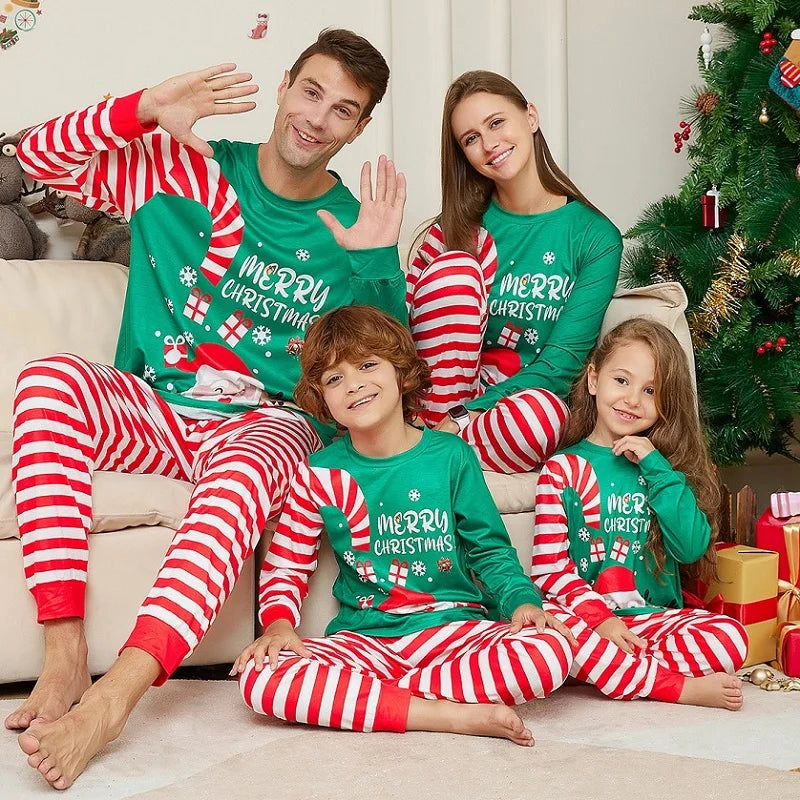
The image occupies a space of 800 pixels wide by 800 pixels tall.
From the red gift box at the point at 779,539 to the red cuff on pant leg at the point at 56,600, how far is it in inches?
49.0

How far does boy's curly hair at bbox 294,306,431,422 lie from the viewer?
5.82 ft

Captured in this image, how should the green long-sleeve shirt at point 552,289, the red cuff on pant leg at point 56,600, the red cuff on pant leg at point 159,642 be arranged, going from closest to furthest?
1. the red cuff on pant leg at point 159,642
2. the red cuff on pant leg at point 56,600
3. the green long-sleeve shirt at point 552,289

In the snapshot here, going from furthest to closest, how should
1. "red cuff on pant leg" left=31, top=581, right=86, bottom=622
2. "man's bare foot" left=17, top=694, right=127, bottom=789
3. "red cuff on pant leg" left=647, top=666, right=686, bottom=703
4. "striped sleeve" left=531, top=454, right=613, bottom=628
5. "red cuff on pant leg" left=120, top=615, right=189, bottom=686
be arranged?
"striped sleeve" left=531, top=454, right=613, bottom=628 → "red cuff on pant leg" left=647, top=666, right=686, bottom=703 → "red cuff on pant leg" left=31, top=581, right=86, bottom=622 → "red cuff on pant leg" left=120, top=615, right=189, bottom=686 → "man's bare foot" left=17, top=694, right=127, bottom=789

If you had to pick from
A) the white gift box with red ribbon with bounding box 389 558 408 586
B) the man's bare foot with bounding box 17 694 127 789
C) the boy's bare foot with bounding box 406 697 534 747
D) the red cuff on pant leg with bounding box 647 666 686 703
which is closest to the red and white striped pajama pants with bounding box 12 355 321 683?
the man's bare foot with bounding box 17 694 127 789

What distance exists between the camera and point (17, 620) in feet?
5.51

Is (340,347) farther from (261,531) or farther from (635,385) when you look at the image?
(635,385)

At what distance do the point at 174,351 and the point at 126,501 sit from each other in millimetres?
382

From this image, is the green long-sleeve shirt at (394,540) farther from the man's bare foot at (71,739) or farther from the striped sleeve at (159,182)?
the striped sleeve at (159,182)

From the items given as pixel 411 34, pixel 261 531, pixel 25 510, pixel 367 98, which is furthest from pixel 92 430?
pixel 411 34

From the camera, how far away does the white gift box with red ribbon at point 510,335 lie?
7.26ft

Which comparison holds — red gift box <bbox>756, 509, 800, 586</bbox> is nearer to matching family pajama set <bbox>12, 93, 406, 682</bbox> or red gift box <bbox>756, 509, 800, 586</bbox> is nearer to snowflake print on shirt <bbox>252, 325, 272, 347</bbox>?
matching family pajama set <bbox>12, 93, 406, 682</bbox>

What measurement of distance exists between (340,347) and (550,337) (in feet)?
1.80

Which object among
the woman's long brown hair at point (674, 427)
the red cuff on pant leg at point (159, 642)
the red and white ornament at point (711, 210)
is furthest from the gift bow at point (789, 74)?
the red cuff on pant leg at point (159, 642)

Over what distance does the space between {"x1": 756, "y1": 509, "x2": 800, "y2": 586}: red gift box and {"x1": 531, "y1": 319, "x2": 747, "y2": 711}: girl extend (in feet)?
0.63
